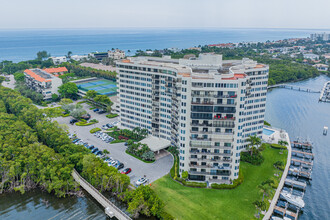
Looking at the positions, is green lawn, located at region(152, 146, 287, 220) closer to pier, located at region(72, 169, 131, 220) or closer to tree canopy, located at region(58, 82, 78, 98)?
pier, located at region(72, 169, 131, 220)

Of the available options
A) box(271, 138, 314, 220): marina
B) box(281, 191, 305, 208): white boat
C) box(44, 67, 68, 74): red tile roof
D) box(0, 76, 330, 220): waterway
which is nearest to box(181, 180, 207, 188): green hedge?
box(271, 138, 314, 220): marina

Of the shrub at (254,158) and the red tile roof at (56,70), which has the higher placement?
the red tile roof at (56,70)

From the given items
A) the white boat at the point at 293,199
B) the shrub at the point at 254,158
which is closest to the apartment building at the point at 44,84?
the shrub at the point at 254,158

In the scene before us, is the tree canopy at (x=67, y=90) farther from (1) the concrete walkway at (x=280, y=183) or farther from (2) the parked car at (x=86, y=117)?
(1) the concrete walkway at (x=280, y=183)

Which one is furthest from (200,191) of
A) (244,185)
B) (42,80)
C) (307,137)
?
(42,80)

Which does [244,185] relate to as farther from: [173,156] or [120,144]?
[120,144]
